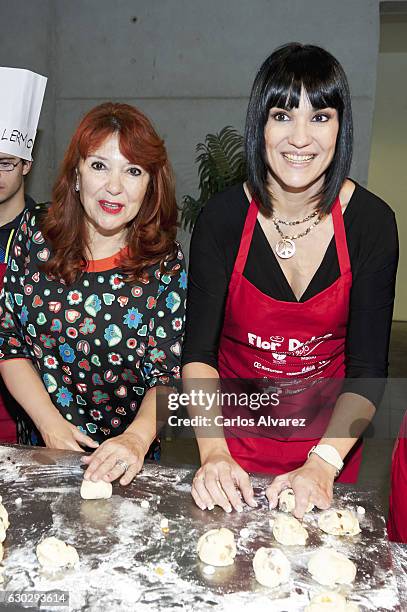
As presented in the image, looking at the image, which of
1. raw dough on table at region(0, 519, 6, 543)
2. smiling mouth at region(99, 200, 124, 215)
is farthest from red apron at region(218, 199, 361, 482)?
raw dough on table at region(0, 519, 6, 543)

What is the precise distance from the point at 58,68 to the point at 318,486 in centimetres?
492

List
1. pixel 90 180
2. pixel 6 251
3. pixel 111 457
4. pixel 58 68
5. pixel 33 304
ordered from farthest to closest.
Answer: pixel 58 68 → pixel 6 251 → pixel 33 304 → pixel 90 180 → pixel 111 457

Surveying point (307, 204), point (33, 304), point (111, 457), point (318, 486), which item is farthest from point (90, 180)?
point (318, 486)

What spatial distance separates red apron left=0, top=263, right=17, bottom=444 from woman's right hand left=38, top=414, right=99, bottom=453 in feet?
1.42

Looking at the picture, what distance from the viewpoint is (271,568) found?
119cm

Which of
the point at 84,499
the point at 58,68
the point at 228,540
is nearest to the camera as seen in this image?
the point at 228,540

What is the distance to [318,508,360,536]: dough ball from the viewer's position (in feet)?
4.38

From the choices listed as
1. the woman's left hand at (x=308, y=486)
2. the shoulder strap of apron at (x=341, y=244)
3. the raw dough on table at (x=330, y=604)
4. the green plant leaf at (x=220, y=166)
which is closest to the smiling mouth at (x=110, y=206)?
the shoulder strap of apron at (x=341, y=244)

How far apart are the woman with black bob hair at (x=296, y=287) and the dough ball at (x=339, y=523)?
0.27 feet

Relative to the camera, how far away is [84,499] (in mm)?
1438

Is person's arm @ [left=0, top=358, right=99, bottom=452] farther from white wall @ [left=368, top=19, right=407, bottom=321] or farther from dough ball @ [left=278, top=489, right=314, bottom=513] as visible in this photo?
white wall @ [left=368, top=19, right=407, bottom=321]

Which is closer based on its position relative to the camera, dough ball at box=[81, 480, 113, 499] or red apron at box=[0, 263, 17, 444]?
dough ball at box=[81, 480, 113, 499]

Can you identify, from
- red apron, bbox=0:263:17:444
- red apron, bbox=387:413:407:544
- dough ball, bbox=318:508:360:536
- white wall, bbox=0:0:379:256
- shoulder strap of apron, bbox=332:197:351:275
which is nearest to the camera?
dough ball, bbox=318:508:360:536

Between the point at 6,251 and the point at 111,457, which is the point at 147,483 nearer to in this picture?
the point at 111,457
